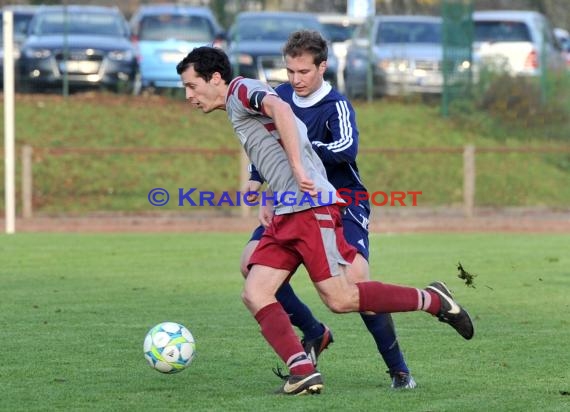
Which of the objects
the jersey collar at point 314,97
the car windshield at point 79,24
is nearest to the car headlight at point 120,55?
the car windshield at point 79,24

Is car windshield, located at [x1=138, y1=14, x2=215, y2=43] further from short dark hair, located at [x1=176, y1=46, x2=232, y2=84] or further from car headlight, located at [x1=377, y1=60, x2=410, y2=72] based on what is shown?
short dark hair, located at [x1=176, y1=46, x2=232, y2=84]

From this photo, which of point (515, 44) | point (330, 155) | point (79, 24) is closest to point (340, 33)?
point (515, 44)

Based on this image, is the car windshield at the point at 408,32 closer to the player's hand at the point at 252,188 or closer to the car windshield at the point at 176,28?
the car windshield at the point at 176,28

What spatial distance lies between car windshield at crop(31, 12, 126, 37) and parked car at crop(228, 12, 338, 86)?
2467mm

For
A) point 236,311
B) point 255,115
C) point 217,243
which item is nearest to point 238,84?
point 255,115

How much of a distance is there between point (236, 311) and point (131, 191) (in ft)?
40.3

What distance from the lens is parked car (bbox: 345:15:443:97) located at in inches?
1015

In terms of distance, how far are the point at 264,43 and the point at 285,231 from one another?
19.5 m

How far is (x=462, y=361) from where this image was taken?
7.38m

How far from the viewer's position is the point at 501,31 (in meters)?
27.2

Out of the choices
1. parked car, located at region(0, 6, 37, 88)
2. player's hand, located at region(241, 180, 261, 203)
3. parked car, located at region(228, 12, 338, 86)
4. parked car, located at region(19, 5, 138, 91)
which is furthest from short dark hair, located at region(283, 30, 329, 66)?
parked car, located at region(0, 6, 37, 88)

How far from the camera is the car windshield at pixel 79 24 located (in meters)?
25.4

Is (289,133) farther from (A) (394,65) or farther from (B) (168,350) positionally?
(A) (394,65)

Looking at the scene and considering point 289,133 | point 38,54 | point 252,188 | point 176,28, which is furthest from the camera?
point 176,28
